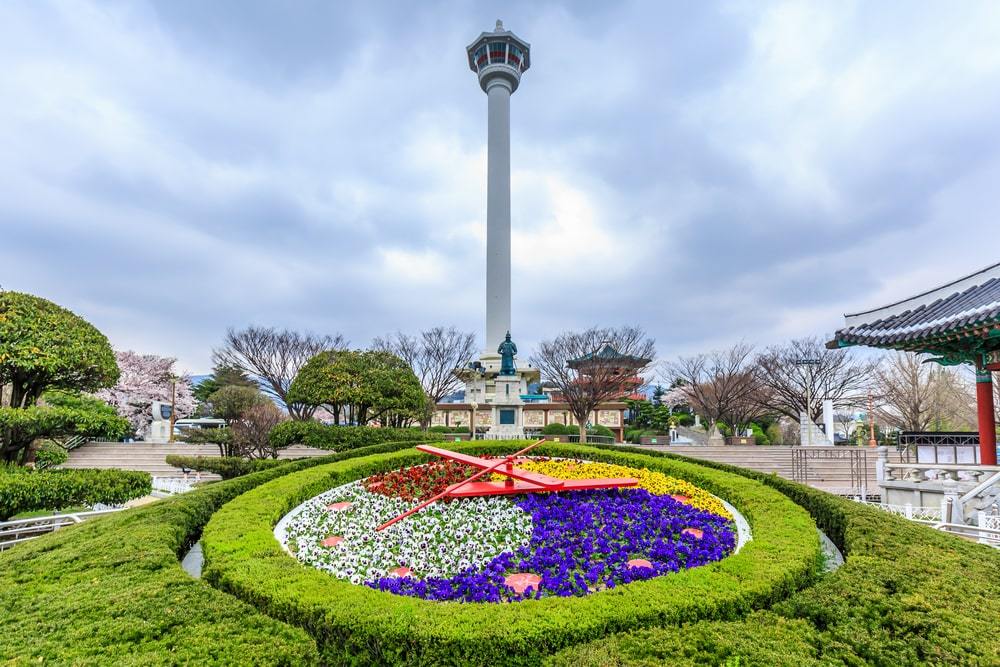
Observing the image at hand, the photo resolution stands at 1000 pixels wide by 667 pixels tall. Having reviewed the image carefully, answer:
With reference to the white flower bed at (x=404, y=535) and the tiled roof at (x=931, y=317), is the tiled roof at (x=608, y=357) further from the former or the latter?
the white flower bed at (x=404, y=535)

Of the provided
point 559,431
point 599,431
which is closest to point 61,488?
point 559,431

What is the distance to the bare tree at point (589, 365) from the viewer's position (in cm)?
2622

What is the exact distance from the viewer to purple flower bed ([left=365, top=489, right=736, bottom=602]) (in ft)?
15.7

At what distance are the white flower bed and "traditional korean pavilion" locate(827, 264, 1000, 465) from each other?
771 centimetres

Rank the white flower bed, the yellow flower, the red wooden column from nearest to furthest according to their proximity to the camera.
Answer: the white flower bed → the yellow flower → the red wooden column

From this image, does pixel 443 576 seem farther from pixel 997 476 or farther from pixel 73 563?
pixel 997 476

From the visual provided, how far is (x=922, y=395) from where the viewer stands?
95.2ft

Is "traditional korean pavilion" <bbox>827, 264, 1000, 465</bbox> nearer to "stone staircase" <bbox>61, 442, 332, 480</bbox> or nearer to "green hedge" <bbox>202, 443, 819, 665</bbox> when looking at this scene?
"green hedge" <bbox>202, 443, 819, 665</bbox>

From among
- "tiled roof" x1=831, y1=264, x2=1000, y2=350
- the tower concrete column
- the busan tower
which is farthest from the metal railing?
the tower concrete column

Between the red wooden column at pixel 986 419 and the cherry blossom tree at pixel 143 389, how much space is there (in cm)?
3425

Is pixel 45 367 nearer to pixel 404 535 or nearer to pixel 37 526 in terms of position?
pixel 37 526

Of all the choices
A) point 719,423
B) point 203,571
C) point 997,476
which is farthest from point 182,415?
point 997,476

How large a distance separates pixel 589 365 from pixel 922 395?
1792 cm

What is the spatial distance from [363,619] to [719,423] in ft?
102
